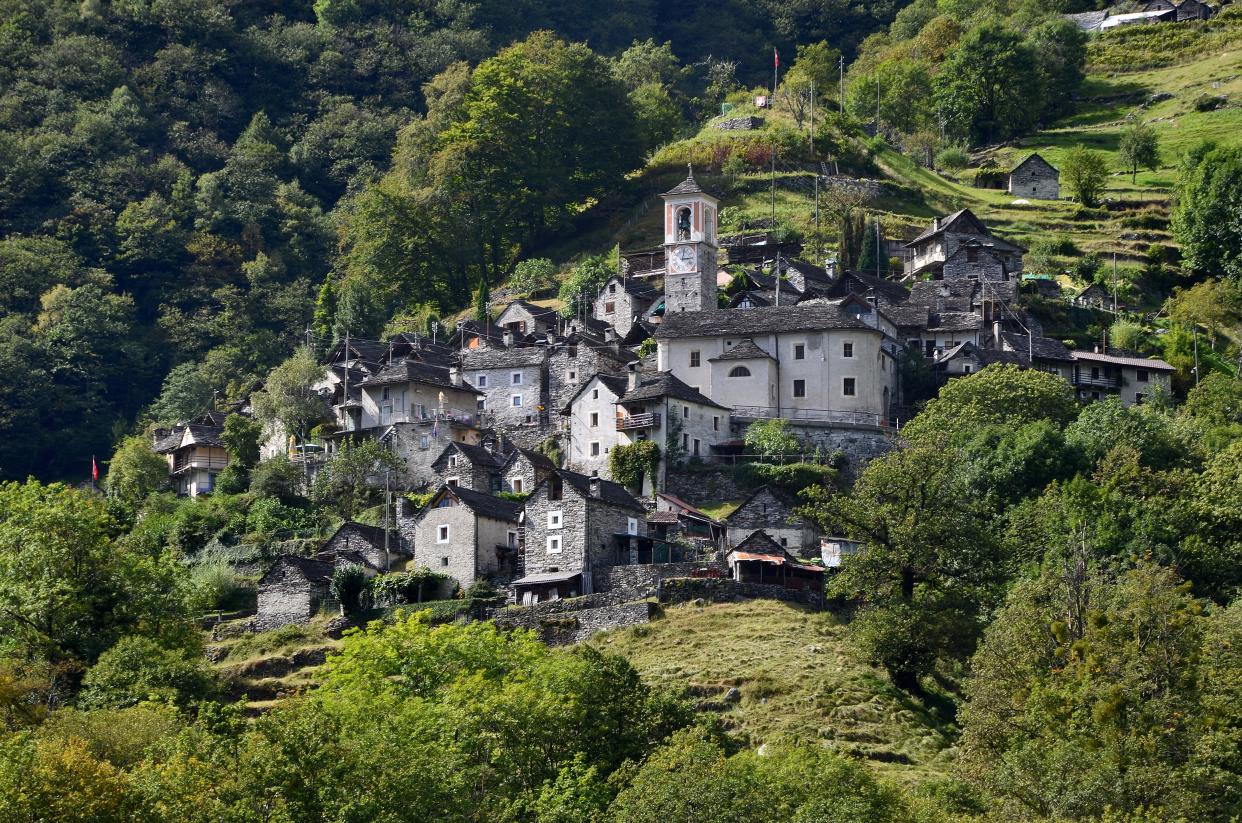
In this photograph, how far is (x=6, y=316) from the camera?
5271 inches

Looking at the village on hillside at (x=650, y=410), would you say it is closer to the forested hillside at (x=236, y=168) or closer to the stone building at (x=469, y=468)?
the stone building at (x=469, y=468)

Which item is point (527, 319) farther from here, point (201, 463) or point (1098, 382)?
point (1098, 382)

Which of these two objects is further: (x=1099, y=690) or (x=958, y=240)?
(x=958, y=240)

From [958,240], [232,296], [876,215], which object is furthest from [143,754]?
[232,296]

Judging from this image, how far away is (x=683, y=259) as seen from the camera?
105688 millimetres

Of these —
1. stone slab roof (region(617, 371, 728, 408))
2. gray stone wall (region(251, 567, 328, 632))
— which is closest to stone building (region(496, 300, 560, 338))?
stone slab roof (region(617, 371, 728, 408))

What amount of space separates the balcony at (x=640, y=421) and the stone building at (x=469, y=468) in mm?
6079

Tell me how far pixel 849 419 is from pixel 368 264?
44.8 metres

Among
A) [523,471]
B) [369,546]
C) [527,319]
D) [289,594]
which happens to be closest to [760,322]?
[523,471]

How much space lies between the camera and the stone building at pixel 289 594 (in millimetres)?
84062

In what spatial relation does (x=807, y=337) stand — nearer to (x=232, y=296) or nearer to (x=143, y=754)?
(x=143, y=754)

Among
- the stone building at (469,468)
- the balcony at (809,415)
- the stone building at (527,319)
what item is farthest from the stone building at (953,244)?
the stone building at (469,468)

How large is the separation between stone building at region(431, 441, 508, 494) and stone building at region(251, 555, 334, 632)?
8563 mm

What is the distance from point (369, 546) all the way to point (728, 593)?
59.1 ft
